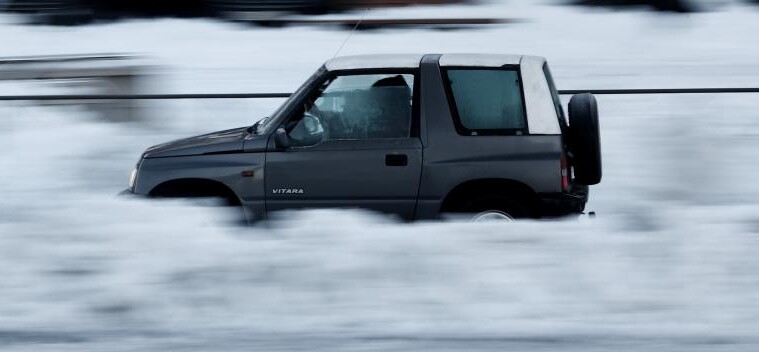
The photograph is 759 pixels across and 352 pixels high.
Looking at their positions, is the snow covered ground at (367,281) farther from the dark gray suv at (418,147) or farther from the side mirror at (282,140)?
the side mirror at (282,140)

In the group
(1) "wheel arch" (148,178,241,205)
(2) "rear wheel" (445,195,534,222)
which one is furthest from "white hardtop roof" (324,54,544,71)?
(1) "wheel arch" (148,178,241,205)

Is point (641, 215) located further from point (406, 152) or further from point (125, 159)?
point (125, 159)

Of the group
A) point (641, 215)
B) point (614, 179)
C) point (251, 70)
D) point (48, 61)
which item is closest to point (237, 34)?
point (251, 70)

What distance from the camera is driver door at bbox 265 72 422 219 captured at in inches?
277

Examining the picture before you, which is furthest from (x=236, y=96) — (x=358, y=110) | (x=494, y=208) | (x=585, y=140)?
(x=585, y=140)

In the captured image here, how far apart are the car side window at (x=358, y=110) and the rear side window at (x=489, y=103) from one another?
0.31 metres

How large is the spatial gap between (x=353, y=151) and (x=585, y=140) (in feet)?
4.68

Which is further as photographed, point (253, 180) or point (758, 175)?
point (758, 175)

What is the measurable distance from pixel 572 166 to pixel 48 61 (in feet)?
20.5

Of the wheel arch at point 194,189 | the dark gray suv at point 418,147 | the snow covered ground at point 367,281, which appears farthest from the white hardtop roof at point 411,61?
the snow covered ground at point 367,281

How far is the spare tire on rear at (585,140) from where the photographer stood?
23.3ft

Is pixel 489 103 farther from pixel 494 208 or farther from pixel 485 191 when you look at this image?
pixel 494 208

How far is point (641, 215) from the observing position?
493 centimetres

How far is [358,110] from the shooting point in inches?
281
